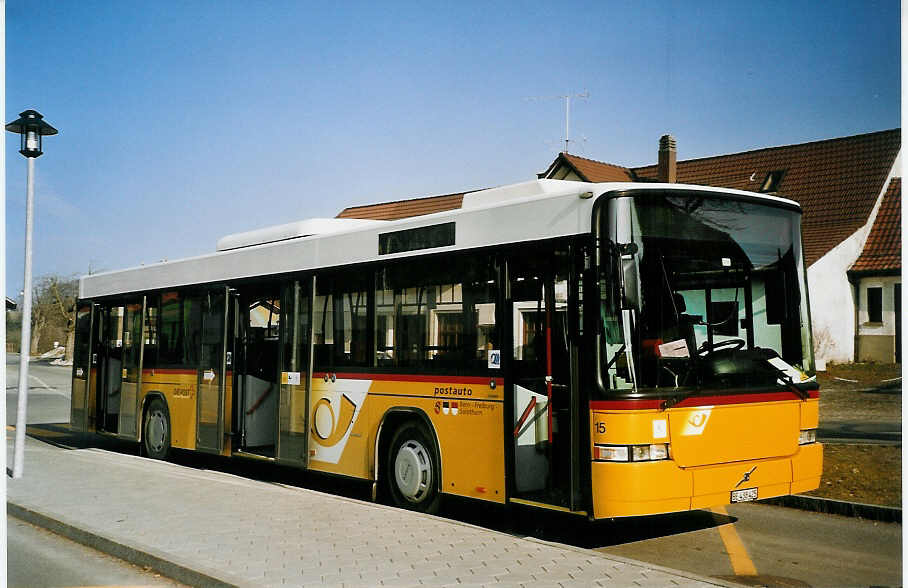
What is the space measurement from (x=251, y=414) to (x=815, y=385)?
7251 mm

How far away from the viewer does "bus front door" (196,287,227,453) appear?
1230 centimetres

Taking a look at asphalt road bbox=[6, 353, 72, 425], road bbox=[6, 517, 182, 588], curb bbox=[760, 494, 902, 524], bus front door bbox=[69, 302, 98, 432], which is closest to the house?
curb bbox=[760, 494, 902, 524]

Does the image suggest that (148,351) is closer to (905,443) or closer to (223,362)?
(223,362)

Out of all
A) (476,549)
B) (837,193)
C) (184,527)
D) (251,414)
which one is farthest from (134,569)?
(837,193)

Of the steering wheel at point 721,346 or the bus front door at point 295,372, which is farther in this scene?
the bus front door at point 295,372

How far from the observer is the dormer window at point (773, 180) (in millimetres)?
27822

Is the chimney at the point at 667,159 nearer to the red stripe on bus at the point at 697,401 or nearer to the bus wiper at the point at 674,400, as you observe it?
the red stripe on bus at the point at 697,401

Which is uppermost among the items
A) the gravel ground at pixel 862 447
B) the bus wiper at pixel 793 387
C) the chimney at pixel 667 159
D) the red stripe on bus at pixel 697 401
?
the chimney at pixel 667 159

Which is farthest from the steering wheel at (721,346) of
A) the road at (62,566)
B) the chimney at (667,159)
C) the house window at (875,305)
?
the chimney at (667,159)

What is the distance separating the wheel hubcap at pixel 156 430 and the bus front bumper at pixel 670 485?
8839 mm

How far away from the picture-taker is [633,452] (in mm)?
6777

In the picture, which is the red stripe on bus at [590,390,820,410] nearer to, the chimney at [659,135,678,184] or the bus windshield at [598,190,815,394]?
the bus windshield at [598,190,815,394]

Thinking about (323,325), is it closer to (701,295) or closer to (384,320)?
(384,320)

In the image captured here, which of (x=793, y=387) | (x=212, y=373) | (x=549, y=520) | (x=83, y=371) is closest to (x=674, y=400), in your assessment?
(x=793, y=387)
